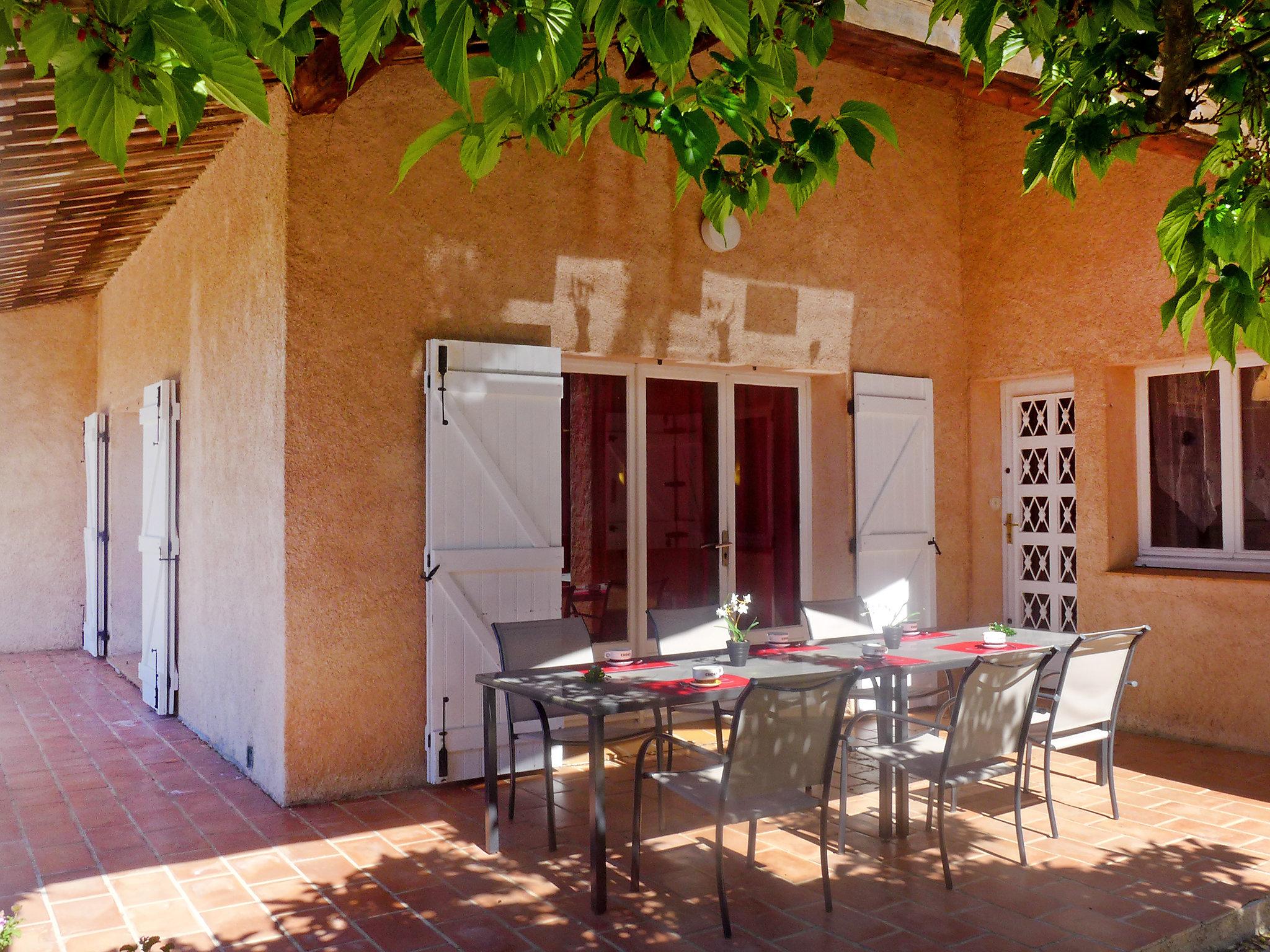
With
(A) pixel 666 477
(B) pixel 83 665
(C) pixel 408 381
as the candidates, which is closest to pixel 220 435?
(C) pixel 408 381

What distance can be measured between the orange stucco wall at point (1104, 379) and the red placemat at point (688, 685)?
3.43 meters

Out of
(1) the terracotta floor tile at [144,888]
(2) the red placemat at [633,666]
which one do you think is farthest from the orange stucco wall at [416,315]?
(2) the red placemat at [633,666]

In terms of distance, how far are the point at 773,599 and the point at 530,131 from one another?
5.43m

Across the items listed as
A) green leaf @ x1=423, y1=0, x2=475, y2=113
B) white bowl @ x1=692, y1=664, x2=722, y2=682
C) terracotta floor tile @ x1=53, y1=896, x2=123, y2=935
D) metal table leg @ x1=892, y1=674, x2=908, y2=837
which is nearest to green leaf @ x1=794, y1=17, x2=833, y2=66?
green leaf @ x1=423, y1=0, x2=475, y2=113

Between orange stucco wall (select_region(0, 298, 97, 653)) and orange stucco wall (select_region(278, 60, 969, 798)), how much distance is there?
642 centimetres

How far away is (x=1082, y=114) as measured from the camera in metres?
2.16

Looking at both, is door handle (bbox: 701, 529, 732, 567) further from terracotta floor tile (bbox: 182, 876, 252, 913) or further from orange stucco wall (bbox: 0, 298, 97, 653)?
orange stucco wall (bbox: 0, 298, 97, 653)

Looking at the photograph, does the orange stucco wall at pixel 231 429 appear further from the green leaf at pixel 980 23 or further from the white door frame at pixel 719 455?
the green leaf at pixel 980 23

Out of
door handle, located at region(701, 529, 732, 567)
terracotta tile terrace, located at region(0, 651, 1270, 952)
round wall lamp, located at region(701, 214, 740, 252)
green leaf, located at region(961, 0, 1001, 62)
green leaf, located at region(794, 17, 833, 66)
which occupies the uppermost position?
round wall lamp, located at region(701, 214, 740, 252)

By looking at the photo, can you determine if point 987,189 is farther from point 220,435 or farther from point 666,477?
point 220,435

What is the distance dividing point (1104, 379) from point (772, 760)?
13.7 ft

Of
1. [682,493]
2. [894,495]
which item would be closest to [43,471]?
[682,493]

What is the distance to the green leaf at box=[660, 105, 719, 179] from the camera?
5.26 feet

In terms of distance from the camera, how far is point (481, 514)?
5.31m
